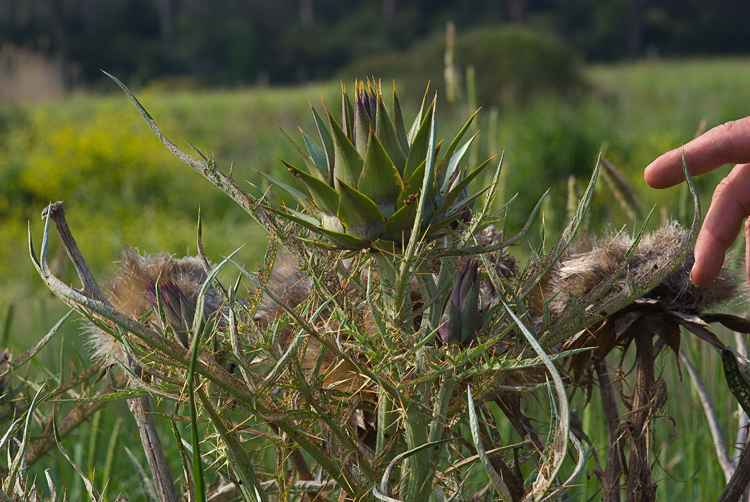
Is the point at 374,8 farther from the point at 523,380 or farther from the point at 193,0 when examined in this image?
the point at 523,380

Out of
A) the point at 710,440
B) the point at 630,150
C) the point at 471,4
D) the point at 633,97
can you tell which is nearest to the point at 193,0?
the point at 471,4

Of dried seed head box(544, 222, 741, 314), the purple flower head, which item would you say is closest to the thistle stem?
dried seed head box(544, 222, 741, 314)

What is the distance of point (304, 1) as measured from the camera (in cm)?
2634

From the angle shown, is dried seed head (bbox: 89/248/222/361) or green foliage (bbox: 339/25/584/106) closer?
dried seed head (bbox: 89/248/222/361)

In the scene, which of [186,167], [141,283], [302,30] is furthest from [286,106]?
[302,30]

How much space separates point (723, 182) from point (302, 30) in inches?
1029

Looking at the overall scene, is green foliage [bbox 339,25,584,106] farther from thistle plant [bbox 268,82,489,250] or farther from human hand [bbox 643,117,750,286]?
thistle plant [bbox 268,82,489,250]

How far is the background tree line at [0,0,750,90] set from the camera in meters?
21.8

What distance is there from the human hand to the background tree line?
2224cm

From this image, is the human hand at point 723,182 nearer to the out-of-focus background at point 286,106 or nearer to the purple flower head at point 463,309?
the out-of-focus background at point 286,106

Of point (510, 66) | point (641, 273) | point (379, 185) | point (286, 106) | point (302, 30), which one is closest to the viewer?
point (379, 185)

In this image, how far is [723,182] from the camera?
549mm

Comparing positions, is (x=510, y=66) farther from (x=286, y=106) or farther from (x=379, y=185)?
(x=379, y=185)

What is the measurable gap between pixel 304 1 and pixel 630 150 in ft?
76.7
